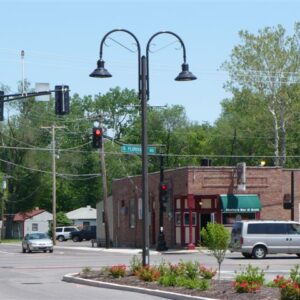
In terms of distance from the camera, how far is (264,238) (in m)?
43.1

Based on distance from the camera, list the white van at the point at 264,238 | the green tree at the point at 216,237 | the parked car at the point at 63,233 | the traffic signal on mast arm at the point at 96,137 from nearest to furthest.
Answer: the green tree at the point at 216,237 < the traffic signal on mast arm at the point at 96,137 < the white van at the point at 264,238 < the parked car at the point at 63,233

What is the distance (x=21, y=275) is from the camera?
3294 centimetres

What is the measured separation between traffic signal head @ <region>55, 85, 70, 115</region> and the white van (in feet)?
45.4

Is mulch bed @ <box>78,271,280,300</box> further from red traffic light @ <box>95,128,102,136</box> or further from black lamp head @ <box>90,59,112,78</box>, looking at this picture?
red traffic light @ <box>95,128,102,136</box>

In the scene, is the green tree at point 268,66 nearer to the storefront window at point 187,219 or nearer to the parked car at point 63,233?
the storefront window at point 187,219

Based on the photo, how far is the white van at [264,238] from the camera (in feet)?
140

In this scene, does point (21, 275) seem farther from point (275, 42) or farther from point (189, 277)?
point (275, 42)

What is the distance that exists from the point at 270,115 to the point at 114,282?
44584mm

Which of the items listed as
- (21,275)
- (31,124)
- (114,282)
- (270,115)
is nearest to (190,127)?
(31,124)

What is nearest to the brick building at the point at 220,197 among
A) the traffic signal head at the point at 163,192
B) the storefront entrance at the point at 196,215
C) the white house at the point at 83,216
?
the storefront entrance at the point at 196,215

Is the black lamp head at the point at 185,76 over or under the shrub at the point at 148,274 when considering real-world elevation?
over

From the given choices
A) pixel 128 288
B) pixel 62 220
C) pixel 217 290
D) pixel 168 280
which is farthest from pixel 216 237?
pixel 62 220

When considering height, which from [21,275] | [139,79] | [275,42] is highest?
[275,42]

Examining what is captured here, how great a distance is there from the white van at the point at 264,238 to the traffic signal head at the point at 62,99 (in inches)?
544
